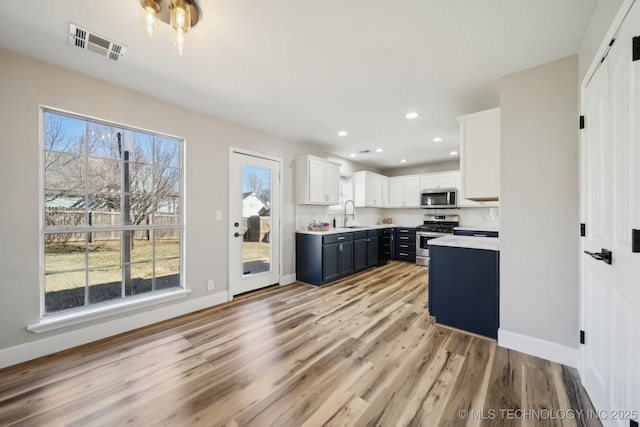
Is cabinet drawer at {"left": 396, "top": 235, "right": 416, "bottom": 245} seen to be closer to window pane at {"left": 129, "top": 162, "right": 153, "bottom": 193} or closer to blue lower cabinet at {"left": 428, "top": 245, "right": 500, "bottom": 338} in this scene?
blue lower cabinet at {"left": 428, "top": 245, "right": 500, "bottom": 338}

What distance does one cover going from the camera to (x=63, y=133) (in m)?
2.34

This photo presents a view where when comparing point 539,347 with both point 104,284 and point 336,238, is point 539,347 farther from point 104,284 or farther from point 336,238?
point 104,284

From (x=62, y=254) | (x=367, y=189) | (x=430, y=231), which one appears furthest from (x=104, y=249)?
(x=430, y=231)

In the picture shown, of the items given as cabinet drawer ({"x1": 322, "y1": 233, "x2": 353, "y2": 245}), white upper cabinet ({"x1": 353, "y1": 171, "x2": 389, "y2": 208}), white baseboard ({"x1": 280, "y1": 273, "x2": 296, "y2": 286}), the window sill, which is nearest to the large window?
the window sill

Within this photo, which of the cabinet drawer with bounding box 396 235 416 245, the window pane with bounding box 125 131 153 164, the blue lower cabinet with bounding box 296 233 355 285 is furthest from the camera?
the cabinet drawer with bounding box 396 235 416 245

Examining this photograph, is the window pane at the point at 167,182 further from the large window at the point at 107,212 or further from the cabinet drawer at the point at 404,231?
the cabinet drawer at the point at 404,231

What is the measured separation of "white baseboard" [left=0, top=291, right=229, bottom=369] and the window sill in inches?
3.4

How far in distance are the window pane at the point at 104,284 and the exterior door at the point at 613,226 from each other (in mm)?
3827

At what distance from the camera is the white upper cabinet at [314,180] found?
4.37 metres

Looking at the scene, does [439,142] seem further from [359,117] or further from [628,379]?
[628,379]

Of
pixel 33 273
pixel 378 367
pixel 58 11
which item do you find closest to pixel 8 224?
pixel 33 273

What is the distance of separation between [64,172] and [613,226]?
4070 millimetres

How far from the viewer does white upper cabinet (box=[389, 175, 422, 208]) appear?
6277 mm

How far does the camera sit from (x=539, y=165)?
211cm
